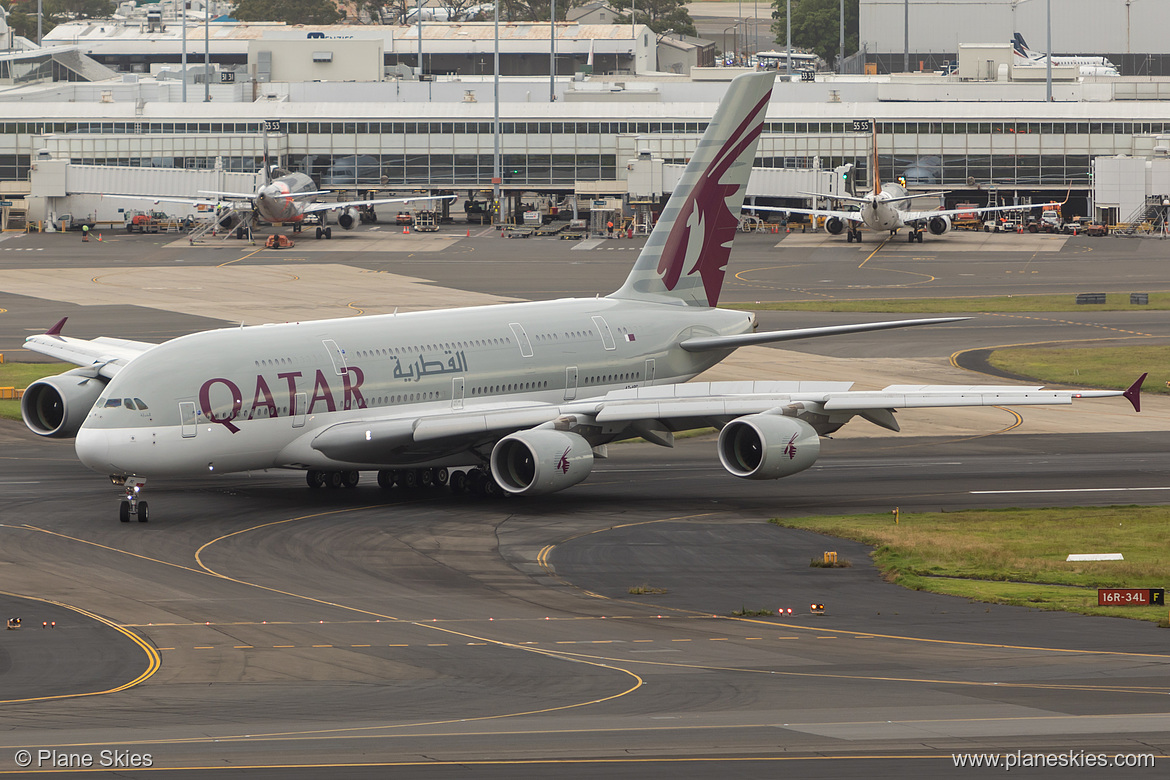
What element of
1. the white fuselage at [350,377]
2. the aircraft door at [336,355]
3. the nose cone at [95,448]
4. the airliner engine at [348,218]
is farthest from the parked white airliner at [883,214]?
the nose cone at [95,448]

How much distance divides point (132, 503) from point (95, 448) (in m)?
2.18

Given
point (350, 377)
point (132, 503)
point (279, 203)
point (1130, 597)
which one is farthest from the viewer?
point (279, 203)

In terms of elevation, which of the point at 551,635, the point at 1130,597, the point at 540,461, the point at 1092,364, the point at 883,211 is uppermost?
the point at 883,211

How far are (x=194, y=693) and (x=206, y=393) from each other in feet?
59.3

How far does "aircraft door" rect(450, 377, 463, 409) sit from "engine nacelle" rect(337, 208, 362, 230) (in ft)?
351

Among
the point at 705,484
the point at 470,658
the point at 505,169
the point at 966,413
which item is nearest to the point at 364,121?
the point at 505,169

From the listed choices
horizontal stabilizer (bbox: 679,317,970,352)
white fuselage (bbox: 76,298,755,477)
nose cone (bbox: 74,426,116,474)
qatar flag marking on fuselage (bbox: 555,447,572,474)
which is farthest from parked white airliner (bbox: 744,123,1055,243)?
nose cone (bbox: 74,426,116,474)

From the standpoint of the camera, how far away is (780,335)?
53.3 m

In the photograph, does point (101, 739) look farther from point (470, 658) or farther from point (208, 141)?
point (208, 141)

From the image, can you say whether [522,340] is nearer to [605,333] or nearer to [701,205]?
[605,333]

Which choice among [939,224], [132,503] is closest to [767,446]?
[132,503]

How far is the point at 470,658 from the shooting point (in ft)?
104

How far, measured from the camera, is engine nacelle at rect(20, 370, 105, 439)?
52.5 meters

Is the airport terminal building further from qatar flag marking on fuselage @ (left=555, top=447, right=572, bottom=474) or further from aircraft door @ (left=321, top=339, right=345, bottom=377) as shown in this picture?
qatar flag marking on fuselage @ (left=555, top=447, right=572, bottom=474)
